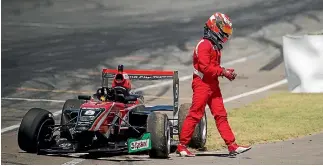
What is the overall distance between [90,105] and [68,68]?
12076mm

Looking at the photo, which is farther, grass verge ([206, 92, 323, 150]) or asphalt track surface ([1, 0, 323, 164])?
grass verge ([206, 92, 323, 150])

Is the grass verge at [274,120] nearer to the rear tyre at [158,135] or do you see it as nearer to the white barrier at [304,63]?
the white barrier at [304,63]

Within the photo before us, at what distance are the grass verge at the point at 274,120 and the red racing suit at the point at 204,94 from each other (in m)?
0.92

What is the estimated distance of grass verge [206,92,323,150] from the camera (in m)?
14.7

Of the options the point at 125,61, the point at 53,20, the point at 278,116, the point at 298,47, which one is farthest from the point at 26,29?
the point at 278,116

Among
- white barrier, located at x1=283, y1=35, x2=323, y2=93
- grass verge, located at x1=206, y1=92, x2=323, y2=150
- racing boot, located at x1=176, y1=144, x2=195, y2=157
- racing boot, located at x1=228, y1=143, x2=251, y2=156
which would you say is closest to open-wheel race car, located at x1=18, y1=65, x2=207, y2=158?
racing boot, located at x1=176, y1=144, x2=195, y2=157

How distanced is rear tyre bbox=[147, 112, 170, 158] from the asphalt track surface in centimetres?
19

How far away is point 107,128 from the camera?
13.2 metres

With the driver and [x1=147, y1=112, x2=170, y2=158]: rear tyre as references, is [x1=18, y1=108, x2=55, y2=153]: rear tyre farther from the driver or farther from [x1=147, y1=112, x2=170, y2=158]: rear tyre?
[x1=147, y1=112, x2=170, y2=158]: rear tyre

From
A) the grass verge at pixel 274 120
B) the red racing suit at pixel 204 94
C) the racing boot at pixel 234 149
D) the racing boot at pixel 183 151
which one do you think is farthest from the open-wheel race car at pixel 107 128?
the grass verge at pixel 274 120

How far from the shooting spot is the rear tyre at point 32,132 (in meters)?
13.4

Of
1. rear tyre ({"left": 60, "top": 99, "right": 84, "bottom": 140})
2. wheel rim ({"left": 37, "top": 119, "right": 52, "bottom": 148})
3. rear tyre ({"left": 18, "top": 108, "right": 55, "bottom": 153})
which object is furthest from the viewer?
rear tyre ({"left": 60, "top": 99, "right": 84, "bottom": 140})

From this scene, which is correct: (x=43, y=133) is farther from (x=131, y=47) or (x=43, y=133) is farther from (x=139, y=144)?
(x=131, y=47)

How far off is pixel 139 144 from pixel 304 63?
911 centimetres
